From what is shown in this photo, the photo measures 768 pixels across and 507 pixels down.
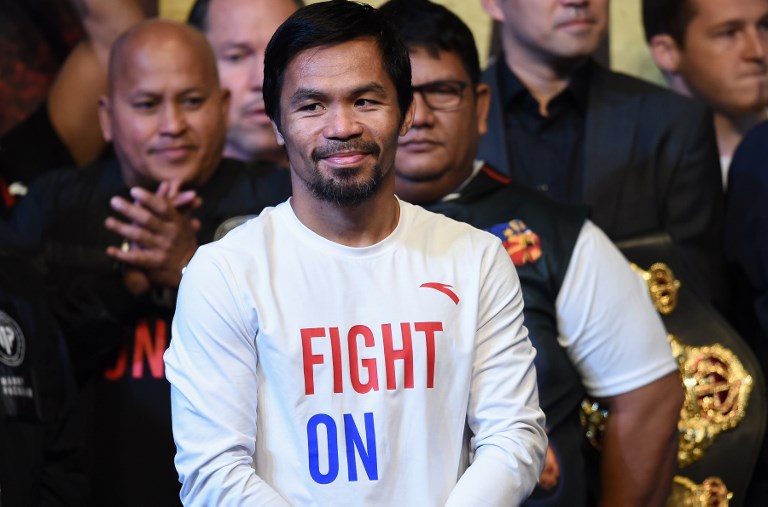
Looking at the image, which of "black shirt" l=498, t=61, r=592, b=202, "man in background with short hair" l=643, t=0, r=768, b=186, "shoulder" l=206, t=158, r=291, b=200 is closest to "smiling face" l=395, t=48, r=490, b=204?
"shoulder" l=206, t=158, r=291, b=200

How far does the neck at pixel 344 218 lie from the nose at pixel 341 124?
0.11m

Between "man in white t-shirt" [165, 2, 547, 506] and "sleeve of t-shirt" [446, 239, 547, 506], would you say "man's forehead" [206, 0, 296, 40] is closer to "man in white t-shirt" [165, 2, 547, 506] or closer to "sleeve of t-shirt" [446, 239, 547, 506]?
"man in white t-shirt" [165, 2, 547, 506]

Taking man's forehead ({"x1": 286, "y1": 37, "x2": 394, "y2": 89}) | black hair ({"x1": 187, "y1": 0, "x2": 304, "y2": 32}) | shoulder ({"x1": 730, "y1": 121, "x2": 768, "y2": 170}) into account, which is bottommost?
shoulder ({"x1": 730, "y1": 121, "x2": 768, "y2": 170})

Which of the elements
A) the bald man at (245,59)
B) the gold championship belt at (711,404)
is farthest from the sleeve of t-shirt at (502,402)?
the bald man at (245,59)

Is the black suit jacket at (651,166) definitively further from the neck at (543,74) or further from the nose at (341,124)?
the nose at (341,124)

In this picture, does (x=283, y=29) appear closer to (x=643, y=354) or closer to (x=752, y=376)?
(x=643, y=354)

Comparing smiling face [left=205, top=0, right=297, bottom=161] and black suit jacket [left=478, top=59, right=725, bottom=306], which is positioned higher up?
smiling face [left=205, top=0, right=297, bottom=161]

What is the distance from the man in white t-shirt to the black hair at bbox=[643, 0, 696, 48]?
179 centimetres

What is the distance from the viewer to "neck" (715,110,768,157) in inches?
138

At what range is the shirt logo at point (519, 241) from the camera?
247 centimetres

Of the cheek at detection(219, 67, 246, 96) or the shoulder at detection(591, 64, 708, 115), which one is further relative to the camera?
the cheek at detection(219, 67, 246, 96)

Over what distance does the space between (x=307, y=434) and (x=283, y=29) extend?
0.64m

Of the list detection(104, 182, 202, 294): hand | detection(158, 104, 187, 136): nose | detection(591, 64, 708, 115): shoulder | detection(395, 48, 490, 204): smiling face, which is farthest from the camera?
detection(591, 64, 708, 115): shoulder

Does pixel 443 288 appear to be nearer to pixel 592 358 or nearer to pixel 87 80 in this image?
pixel 592 358
